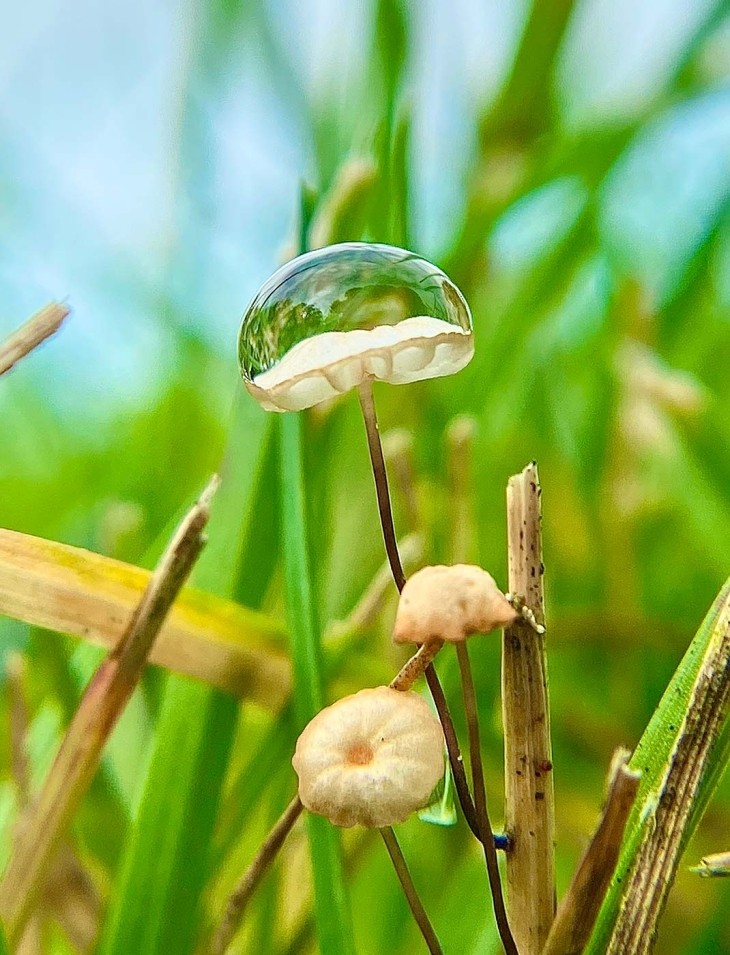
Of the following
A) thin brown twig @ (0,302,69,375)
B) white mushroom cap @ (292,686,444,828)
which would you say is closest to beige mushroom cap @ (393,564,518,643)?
white mushroom cap @ (292,686,444,828)

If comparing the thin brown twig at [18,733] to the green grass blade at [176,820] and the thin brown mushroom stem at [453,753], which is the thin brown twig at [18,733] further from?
the thin brown mushroom stem at [453,753]

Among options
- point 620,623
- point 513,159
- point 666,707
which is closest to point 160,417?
point 513,159

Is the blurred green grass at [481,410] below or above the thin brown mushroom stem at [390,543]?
above

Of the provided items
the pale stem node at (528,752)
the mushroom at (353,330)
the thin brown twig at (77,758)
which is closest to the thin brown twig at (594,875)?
the pale stem node at (528,752)

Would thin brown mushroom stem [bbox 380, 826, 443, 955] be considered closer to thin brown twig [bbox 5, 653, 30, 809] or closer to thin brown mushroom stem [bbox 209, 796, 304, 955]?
thin brown mushroom stem [bbox 209, 796, 304, 955]

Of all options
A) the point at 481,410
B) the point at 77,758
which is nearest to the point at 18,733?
the point at 77,758

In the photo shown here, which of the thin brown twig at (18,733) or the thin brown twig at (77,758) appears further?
the thin brown twig at (18,733)

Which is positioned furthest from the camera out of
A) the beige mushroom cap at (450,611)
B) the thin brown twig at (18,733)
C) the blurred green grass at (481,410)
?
the blurred green grass at (481,410)

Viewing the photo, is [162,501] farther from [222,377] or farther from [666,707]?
[666,707]
